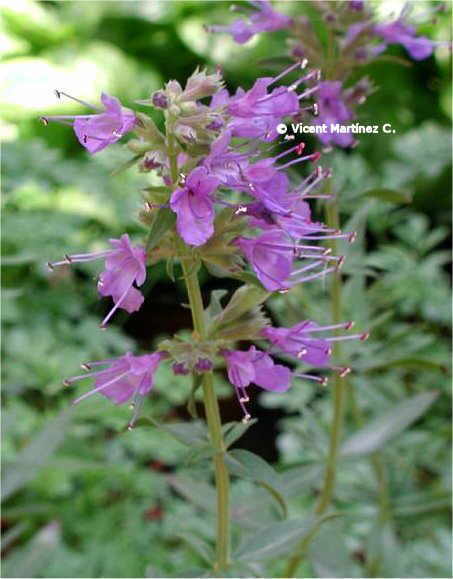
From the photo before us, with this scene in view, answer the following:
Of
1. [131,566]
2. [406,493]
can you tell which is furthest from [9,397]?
[406,493]

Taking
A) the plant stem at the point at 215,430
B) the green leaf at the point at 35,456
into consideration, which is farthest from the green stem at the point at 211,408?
the green leaf at the point at 35,456

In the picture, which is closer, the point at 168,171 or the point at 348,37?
the point at 168,171

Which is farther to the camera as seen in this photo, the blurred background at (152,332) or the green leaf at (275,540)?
the blurred background at (152,332)

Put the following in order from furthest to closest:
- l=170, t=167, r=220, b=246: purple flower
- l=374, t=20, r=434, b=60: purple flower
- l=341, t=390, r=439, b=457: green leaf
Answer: l=341, t=390, r=439, b=457: green leaf < l=374, t=20, r=434, b=60: purple flower < l=170, t=167, r=220, b=246: purple flower

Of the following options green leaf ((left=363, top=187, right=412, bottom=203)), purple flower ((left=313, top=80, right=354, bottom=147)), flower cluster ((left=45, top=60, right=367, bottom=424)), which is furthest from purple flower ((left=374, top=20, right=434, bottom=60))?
flower cluster ((left=45, top=60, right=367, bottom=424))

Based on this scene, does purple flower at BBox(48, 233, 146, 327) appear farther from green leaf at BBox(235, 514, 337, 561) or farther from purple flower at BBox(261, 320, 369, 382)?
green leaf at BBox(235, 514, 337, 561)

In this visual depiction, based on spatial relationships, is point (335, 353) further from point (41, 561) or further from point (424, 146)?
point (424, 146)

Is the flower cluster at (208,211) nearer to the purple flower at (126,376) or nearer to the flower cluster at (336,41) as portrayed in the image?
the purple flower at (126,376)
